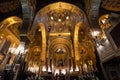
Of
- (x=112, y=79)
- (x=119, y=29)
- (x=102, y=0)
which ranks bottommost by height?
(x=112, y=79)

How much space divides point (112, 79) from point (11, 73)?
20.4ft

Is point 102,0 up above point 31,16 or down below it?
above

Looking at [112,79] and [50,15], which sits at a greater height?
[50,15]

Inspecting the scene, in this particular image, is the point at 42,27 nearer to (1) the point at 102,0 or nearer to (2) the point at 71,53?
(2) the point at 71,53

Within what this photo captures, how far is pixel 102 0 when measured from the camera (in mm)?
10117

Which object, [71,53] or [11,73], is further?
[71,53]

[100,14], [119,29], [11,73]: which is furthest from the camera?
[100,14]

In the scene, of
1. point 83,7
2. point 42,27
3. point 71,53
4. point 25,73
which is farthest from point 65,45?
point 25,73

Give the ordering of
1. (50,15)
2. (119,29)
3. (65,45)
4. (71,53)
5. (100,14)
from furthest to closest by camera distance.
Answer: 1. (65,45)
2. (71,53)
3. (50,15)
4. (100,14)
5. (119,29)

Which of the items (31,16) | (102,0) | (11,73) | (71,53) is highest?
(102,0)

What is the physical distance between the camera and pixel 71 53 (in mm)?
15711

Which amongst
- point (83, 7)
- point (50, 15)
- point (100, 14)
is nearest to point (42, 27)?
point (50, 15)

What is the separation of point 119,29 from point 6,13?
904cm

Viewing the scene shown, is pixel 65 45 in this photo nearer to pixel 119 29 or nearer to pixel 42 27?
pixel 42 27
